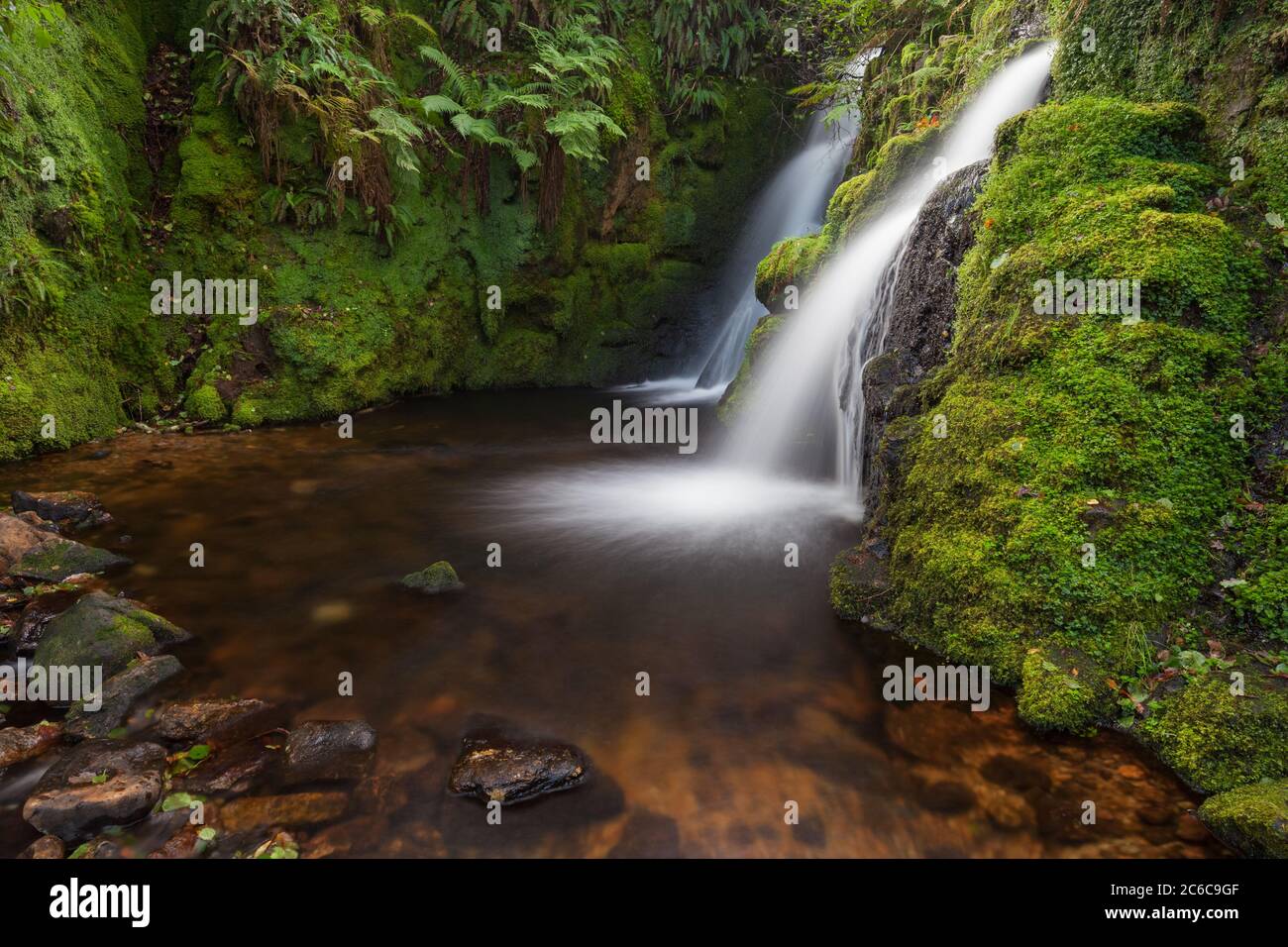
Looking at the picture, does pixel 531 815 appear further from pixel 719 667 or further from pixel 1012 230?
pixel 1012 230

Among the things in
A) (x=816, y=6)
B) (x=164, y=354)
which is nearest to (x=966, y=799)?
(x=164, y=354)

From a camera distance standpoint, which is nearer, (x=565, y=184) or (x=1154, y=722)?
(x=1154, y=722)

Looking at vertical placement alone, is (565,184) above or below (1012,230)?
above

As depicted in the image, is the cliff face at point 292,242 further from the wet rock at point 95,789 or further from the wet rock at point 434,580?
the wet rock at point 95,789

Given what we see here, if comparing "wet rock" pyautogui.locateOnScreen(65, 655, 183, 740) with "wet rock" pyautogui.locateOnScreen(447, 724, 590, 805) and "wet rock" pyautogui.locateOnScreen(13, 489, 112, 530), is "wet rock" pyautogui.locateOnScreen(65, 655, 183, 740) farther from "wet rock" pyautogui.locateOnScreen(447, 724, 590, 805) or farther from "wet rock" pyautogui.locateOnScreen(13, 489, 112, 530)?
"wet rock" pyautogui.locateOnScreen(13, 489, 112, 530)

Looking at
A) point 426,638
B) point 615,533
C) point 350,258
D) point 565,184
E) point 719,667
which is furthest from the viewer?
point 565,184

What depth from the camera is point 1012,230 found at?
4.87m

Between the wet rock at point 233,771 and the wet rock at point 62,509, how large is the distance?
13.1 feet

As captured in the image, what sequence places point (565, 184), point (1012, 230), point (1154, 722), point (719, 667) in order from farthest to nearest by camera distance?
point (565, 184) → point (1012, 230) → point (719, 667) → point (1154, 722)

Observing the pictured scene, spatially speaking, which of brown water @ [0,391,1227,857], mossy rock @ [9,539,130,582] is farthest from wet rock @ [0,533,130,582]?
brown water @ [0,391,1227,857]

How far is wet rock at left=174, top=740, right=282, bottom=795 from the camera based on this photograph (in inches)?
112
